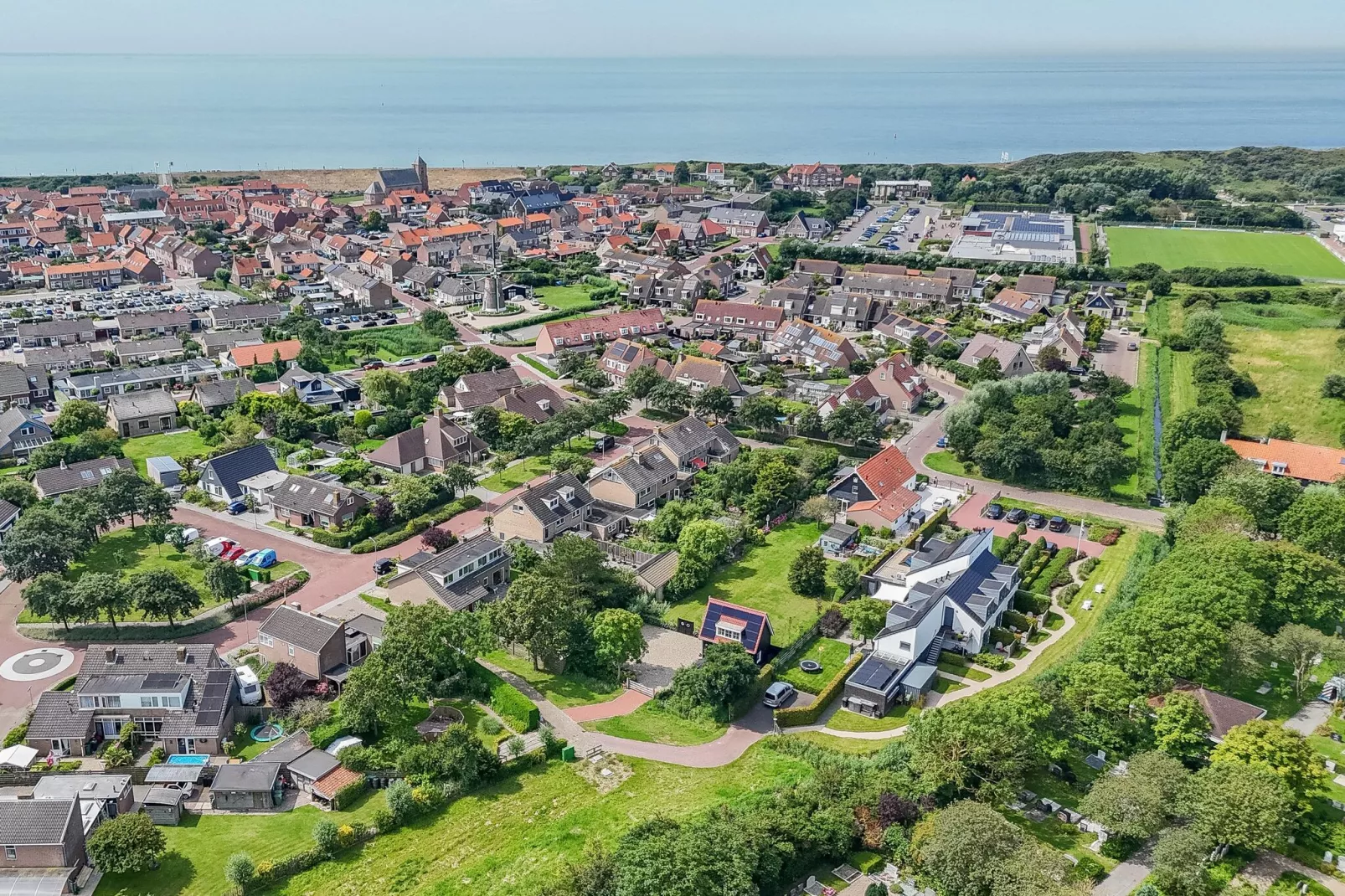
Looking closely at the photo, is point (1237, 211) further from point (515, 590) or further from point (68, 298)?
point (68, 298)

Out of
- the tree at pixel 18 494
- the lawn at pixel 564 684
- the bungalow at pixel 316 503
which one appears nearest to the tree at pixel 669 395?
the bungalow at pixel 316 503

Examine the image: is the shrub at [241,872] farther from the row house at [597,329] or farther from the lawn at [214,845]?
the row house at [597,329]

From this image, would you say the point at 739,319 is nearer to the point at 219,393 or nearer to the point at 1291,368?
the point at 219,393

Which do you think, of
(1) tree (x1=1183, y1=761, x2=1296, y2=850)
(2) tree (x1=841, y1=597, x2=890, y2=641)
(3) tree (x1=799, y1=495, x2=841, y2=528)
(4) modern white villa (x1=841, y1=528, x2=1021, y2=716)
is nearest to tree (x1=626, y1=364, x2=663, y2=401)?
(3) tree (x1=799, y1=495, x2=841, y2=528)

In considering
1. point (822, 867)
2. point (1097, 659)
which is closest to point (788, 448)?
point (1097, 659)

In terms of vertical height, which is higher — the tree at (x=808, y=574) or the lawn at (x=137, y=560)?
the lawn at (x=137, y=560)

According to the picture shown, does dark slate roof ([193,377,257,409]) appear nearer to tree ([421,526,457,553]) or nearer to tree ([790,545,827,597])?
tree ([421,526,457,553])
